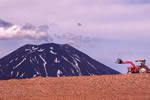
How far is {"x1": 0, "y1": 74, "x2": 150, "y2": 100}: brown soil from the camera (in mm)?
36375

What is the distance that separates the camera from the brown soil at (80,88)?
3638cm

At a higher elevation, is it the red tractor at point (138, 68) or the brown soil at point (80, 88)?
the red tractor at point (138, 68)

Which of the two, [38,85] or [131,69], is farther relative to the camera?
[131,69]

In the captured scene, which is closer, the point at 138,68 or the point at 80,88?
the point at 80,88

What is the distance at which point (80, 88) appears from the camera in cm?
3950

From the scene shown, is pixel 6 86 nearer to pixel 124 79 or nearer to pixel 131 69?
pixel 124 79

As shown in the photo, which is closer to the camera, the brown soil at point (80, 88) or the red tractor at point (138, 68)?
the brown soil at point (80, 88)

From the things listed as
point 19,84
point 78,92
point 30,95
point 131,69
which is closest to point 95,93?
point 78,92

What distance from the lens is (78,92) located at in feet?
125

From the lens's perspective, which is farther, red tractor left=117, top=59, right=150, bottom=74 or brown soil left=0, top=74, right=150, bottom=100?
red tractor left=117, top=59, right=150, bottom=74

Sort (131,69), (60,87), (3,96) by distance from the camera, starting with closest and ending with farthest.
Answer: (3,96) → (60,87) → (131,69)

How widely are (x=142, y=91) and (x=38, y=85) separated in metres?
12.9

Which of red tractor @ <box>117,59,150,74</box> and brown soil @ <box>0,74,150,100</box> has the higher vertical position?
red tractor @ <box>117,59,150,74</box>

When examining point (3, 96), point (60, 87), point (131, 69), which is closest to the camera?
point (3, 96)
